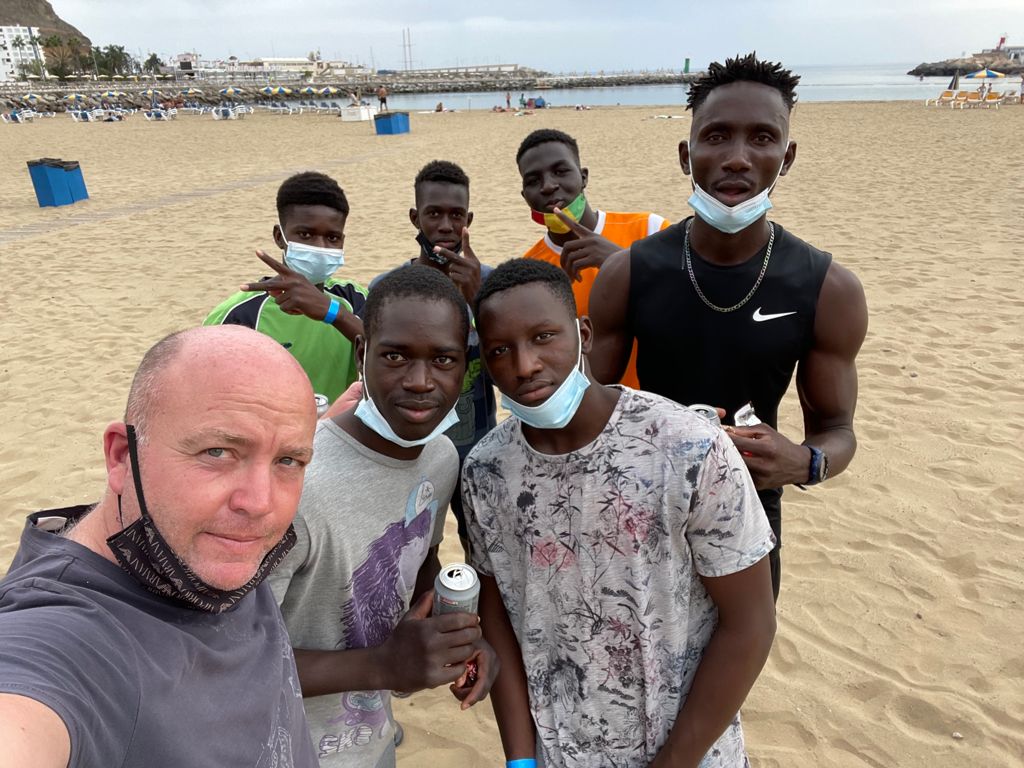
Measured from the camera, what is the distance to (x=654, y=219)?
3.24m

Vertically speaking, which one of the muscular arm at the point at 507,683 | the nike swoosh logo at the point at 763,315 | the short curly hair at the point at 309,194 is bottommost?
the muscular arm at the point at 507,683

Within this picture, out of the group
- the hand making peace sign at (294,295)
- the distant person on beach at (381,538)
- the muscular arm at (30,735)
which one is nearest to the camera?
the muscular arm at (30,735)

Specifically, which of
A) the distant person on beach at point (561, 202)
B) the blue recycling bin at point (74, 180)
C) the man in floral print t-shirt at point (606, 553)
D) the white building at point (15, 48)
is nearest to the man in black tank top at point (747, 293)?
the man in floral print t-shirt at point (606, 553)

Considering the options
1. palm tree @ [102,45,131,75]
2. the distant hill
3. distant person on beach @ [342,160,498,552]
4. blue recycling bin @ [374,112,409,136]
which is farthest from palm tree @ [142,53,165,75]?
distant person on beach @ [342,160,498,552]

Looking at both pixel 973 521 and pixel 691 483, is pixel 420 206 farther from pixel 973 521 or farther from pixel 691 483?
pixel 973 521

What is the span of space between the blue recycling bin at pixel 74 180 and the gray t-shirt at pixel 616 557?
16.5m

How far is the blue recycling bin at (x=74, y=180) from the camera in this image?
1379 centimetres

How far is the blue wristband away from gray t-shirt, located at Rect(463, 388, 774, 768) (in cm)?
132

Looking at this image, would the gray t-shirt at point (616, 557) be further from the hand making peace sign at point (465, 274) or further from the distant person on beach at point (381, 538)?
the hand making peace sign at point (465, 274)

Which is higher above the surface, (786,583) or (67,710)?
(67,710)

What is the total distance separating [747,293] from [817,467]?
57 centimetres

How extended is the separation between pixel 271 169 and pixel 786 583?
19276 mm

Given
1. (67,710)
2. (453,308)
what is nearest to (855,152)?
(453,308)

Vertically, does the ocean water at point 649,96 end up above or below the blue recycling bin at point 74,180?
above
